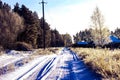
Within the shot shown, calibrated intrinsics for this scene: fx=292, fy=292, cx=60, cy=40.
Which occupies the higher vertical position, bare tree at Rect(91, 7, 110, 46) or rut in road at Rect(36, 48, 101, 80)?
bare tree at Rect(91, 7, 110, 46)

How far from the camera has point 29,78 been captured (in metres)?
13.3

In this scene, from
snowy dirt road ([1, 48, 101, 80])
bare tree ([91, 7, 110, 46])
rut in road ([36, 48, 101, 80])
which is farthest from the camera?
bare tree ([91, 7, 110, 46])

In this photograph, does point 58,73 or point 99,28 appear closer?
point 58,73

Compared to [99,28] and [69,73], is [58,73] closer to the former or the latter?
[69,73]

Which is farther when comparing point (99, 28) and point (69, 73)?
point (99, 28)

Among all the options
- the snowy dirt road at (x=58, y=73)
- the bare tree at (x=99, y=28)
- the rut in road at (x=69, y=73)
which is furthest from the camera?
the bare tree at (x=99, y=28)

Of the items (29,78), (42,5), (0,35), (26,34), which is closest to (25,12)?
(26,34)

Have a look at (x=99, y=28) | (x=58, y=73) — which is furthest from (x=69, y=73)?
(x=99, y=28)

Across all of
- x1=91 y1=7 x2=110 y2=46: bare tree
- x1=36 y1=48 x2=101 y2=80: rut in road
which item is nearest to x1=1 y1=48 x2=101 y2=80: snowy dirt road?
x1=36 y1=48 x2=101 y2=80: rut in road

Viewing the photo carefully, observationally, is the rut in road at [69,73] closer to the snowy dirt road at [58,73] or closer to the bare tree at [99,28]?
the snowy dirt road at [58,73]

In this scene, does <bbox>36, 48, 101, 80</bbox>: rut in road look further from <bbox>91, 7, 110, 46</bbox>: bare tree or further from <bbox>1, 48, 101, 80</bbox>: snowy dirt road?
<bbox>91, 7, 110, 46</bbox>: bare tree

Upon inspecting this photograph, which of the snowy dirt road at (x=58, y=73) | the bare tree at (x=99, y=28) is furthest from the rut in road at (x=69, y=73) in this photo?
the bare tree at (x=99, y=28)

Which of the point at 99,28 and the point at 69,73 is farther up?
the point at 99,28

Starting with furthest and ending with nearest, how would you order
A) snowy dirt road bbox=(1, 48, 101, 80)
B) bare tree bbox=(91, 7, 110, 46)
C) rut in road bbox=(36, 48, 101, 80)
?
bare tree bbox=(91, 7, 110, 46)
snowy dirt road bbox=(1, 48, 101, 80)
rut in road bbox=(36, 48, 101, 80)
